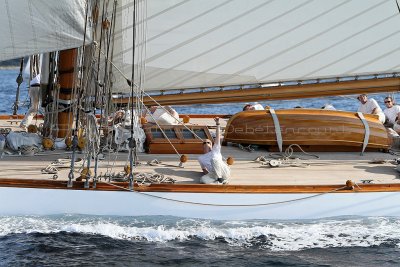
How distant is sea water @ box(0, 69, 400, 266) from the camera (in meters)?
12.7

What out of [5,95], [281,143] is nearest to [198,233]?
[281,143]

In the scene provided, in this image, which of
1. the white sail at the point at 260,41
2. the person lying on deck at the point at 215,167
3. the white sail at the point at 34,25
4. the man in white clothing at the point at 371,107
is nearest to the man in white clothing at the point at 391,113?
the man in white clothing at the point at 371,107

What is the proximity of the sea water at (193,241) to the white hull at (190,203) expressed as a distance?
0.12m

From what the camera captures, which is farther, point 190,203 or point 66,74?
point 66,74

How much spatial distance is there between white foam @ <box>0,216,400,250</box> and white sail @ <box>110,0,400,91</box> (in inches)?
118

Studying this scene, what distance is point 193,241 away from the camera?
43.9 feet

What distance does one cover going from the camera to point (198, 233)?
13.6 metres

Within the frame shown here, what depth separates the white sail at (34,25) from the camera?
1361 cm

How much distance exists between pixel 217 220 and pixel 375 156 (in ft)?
12.3

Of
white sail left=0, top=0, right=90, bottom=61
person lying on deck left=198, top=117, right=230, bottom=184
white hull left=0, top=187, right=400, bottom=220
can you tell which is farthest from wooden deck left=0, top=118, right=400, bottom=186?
white sail left=0, top=0, right=90, bottom=61

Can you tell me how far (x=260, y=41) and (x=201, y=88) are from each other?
1376 mm

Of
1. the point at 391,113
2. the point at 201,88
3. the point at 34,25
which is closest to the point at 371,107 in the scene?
the point at 391,113

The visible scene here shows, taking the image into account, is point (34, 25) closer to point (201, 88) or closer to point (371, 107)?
point (201, 88)

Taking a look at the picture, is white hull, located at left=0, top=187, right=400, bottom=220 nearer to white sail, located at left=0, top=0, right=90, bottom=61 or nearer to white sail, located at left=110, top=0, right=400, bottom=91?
white sail, located at left=0, top=0, right=90, bottom=61
